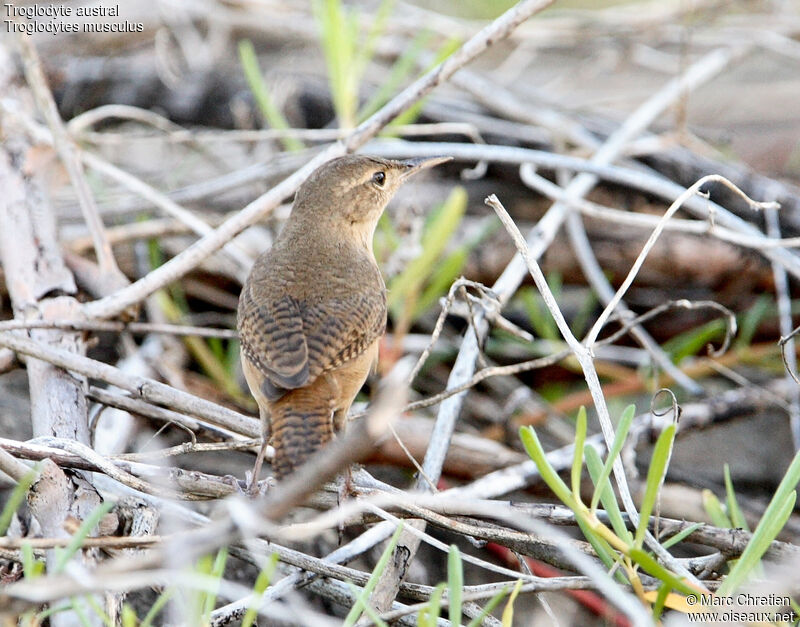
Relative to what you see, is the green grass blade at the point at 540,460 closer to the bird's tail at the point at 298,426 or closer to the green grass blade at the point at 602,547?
the green grass blade at the point at 602,547

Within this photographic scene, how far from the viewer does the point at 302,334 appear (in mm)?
2578

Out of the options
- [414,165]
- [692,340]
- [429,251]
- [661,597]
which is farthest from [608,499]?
[414,165]

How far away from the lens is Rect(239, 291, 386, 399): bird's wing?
2.43 m

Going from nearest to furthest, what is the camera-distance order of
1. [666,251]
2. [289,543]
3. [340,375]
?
[289,543], [340,375], [666,251]

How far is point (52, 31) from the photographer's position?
15.5 ft

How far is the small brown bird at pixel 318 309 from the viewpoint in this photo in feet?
7.84

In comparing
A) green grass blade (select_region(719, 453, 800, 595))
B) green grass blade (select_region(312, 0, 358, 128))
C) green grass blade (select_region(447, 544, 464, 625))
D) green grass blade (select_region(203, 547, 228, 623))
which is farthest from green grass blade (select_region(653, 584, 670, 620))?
green grass blade (select_region(312, 0, 358, 128))

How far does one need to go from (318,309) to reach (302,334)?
0.15 meters

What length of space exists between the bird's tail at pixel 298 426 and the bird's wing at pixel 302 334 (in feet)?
0.17

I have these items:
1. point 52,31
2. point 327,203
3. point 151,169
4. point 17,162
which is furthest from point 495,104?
point 52,31

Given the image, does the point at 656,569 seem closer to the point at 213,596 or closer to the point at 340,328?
the point at 213,596

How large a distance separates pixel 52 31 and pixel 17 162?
1894 mm

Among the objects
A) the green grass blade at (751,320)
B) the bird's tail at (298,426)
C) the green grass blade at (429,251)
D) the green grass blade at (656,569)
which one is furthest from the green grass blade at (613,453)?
the green grass blade at (751,320)

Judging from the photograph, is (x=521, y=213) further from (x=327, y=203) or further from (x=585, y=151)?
(x=327, y=203)
